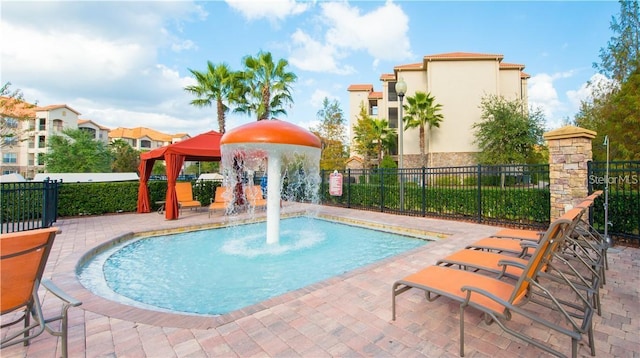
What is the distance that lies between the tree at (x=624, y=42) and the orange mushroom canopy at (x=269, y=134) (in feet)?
58.8

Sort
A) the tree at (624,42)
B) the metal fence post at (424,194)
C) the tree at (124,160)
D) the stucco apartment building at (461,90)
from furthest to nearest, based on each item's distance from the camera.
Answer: the tree at (124,160) → the stucco apartment building at (461,90) → the tree at (624,42) → the metal fence post at (424,194)

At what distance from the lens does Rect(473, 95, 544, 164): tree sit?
19.9 m

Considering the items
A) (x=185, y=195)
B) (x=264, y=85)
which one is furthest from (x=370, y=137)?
(x=185, y=195)

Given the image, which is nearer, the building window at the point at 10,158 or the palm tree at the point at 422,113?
the palm tree at the point at 422,113

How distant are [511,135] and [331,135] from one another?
13.5m

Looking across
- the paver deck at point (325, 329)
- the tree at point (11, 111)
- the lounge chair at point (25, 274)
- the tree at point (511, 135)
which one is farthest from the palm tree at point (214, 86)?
the tree at point (511, 135)

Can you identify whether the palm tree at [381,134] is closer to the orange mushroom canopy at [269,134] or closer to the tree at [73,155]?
the orange mushroom canopy at [269,134]

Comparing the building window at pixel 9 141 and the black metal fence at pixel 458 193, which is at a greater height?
the building window at pixel 9 141

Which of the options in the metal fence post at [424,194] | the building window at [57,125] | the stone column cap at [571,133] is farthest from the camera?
the building window at [57,125]

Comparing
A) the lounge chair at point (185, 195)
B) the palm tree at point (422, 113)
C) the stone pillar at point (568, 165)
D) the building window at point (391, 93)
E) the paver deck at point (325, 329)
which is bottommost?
the paver deck at point (325, 329)

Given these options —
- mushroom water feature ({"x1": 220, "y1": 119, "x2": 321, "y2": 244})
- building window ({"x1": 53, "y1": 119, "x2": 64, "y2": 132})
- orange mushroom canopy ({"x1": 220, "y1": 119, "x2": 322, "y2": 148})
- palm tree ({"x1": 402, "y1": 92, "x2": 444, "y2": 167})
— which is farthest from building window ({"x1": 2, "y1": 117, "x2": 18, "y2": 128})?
building window ({"x1": 53, "y1": 119, "x2": 64, "y2": 132})

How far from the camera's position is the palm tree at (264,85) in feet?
51.9

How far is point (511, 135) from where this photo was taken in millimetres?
20125

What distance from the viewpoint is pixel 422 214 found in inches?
389
